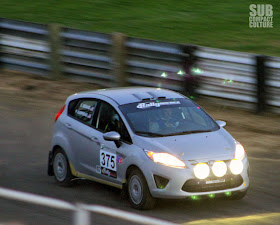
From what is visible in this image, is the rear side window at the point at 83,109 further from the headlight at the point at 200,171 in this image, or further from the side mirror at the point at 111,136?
the headlight at the point at 200,171

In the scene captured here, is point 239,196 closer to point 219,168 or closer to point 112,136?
point 219,168

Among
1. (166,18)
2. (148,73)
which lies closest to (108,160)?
(148,73)

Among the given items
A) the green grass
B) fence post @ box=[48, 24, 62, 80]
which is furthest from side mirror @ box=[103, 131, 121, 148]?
the green grass

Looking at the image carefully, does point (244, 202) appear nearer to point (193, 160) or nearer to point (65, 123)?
point (193, 160)

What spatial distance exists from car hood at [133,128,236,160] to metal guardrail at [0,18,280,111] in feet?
18.9

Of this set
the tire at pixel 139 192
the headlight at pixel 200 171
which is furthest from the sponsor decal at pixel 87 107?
the headlight at pixel 200 171

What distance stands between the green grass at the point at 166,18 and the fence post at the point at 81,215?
14868mm

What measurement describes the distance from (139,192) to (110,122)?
139 centimetres

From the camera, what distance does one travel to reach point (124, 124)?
31.3ft

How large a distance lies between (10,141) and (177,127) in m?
5.53

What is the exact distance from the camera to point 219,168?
880 cm

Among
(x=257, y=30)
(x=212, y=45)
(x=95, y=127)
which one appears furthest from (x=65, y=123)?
(x=257, y=30)

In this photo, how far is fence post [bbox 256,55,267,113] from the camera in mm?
14695

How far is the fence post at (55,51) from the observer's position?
17969 millimetres
